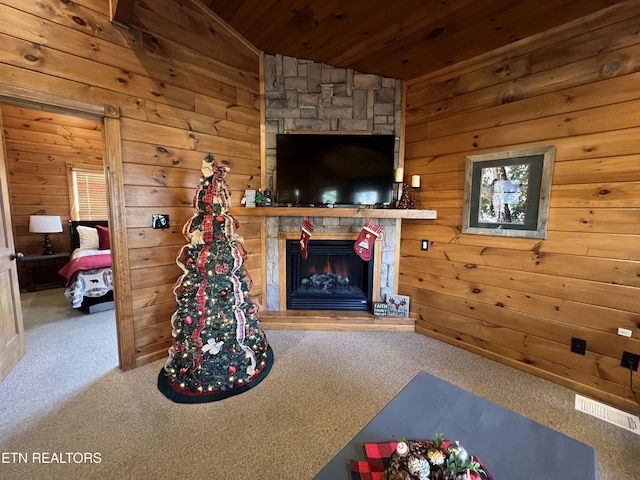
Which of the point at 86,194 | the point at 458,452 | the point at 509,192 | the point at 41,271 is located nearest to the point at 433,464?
the point at 458,452

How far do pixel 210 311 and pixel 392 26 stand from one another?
8.62 ft

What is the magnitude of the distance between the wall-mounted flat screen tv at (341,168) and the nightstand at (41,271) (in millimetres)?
4141

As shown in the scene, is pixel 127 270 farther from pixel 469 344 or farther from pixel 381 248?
pixel 469 344

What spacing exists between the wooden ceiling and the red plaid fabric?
2651 mm

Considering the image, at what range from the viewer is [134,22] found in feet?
6.90

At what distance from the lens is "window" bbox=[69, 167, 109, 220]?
15.5 ft

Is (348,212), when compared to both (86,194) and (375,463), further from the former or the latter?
(86,194)

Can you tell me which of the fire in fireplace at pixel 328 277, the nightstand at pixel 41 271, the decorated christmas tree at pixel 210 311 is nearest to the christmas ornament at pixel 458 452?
the decorated christmas tree at pixel 210 311

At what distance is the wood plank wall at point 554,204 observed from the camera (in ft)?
6.12

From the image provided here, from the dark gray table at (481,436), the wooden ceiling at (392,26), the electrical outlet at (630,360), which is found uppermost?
the wooden ceiling at (392,26)

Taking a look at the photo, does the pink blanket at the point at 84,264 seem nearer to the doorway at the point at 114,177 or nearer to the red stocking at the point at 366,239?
the doorway at the point at 114,177

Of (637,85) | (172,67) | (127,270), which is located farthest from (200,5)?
(637,85)

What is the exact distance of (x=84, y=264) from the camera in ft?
11.1

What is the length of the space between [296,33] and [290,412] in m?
3.06
